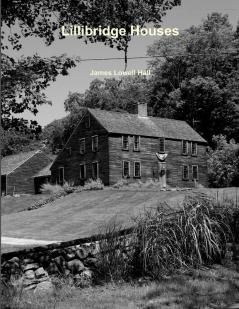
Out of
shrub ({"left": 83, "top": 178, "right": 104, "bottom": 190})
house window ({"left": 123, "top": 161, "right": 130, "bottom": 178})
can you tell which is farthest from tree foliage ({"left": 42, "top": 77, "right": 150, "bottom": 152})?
shrub ({"left": 83, "top": 178, "right": 104, "bottom": 190})

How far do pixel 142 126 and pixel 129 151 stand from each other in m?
3.56

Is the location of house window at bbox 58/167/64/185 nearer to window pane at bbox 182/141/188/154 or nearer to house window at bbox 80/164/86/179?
house window at bbox 80/164/86/179

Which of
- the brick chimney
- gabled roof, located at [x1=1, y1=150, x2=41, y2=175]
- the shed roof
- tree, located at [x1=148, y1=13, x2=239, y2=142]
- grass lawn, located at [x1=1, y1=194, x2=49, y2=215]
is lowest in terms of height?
grass lawn, located at [x1=1, y1=194, x2=49, y2=215]

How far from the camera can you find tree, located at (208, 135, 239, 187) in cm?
4722

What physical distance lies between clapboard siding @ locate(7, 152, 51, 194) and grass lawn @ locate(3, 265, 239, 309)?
52.4m

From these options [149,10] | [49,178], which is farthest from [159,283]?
[49,178]

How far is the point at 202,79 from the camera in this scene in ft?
189

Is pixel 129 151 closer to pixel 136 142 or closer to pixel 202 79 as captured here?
pixel 136 142

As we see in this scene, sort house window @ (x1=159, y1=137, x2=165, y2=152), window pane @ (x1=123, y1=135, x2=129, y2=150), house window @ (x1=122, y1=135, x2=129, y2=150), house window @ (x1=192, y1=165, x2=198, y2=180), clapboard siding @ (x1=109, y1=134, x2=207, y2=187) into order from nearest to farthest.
→ clapboard siding @ (x1=109, y1=134, x2=207, y2=187)
house window @ (x1=122, y1=135, x2=129, y2=150)
window pane @ (x1=123, y1=135, x2=129, y2=150)
house window @ (x1=159, y1=137, x2=165, y2=152)
house window @ (x1=192, y1=165, x2=198, y2=180)

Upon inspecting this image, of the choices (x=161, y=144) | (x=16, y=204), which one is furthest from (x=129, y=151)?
(x=16, y=204)

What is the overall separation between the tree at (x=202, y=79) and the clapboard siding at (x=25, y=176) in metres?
16.1

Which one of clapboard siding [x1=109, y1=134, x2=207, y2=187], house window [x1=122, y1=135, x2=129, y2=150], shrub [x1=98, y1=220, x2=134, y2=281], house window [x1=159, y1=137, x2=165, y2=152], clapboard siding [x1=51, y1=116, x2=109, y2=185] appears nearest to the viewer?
shrub [x1=98, y1=220, x2=134, y2=281]

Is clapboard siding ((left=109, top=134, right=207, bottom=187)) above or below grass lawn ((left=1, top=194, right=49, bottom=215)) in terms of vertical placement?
above

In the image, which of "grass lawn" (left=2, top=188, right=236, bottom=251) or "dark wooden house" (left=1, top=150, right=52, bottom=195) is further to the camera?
"dark wooden house" (left=1, top=150, right=52, bottom=195)
